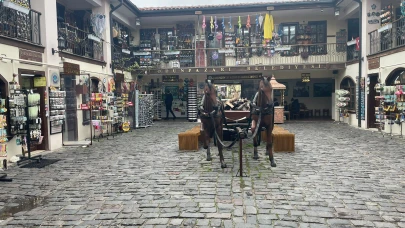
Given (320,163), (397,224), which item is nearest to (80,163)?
(320,163)

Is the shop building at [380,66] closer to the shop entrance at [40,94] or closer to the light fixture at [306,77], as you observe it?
the light fixture at [306,77]

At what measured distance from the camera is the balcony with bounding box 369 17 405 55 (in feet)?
41.5

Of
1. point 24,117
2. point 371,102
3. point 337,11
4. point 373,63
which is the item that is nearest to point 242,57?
point 337,11

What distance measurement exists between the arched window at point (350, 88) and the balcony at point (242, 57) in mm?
1393

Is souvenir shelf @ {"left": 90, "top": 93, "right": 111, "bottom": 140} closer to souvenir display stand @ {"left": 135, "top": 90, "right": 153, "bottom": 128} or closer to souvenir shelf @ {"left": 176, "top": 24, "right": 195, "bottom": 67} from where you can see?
souvenir display stand @ {"left": 135, "top": 90, "right": 153, "bottom": 128}

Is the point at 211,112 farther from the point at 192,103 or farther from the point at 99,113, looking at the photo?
the point at 192,103

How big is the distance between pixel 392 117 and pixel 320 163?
6315mm

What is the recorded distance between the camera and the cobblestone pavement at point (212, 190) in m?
4.35

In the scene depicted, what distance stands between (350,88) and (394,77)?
446cm

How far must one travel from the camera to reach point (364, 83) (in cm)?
1491

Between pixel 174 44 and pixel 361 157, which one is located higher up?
pixel 174 44

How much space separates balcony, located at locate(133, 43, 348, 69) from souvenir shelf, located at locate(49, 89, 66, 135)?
8529mm

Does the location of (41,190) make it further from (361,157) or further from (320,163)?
(361,157)

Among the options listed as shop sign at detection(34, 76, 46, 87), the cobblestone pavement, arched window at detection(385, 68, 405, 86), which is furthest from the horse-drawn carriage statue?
arched window at detection(385, 68, 405, 86)
